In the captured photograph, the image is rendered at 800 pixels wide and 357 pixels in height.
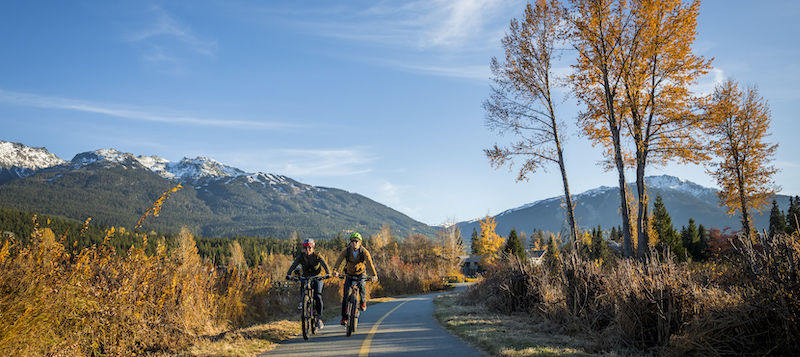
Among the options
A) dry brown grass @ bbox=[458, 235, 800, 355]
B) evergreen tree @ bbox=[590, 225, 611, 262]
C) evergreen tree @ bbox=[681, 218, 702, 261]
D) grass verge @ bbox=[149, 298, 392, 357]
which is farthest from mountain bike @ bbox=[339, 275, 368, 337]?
evergreen tree @ bbox=[681, 218, 702, 261]

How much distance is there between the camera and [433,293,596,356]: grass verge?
7828 mm

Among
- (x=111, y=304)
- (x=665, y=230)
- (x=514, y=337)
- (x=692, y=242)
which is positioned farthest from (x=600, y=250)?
(x=111, y=304)

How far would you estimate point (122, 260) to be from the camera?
29.2ft

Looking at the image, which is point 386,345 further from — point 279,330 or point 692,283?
point 692,283

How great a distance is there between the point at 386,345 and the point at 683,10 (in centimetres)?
1429

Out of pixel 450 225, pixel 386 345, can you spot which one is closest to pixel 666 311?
pixel 386 345

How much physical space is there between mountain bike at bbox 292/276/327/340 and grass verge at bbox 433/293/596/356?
3286 mm

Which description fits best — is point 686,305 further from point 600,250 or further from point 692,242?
point 692,242

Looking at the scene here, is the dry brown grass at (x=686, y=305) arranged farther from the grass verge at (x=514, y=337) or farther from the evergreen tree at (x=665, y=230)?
the evergreen tree at (x=665, y=230)

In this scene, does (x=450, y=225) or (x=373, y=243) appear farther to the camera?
(x=373, y=243)

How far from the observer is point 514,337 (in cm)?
938

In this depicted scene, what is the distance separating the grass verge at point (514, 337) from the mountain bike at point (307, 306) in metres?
3.29

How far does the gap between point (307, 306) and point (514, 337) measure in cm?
444

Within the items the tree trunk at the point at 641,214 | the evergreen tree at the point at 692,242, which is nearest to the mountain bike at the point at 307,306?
the tree trunk at the point at 641,214
